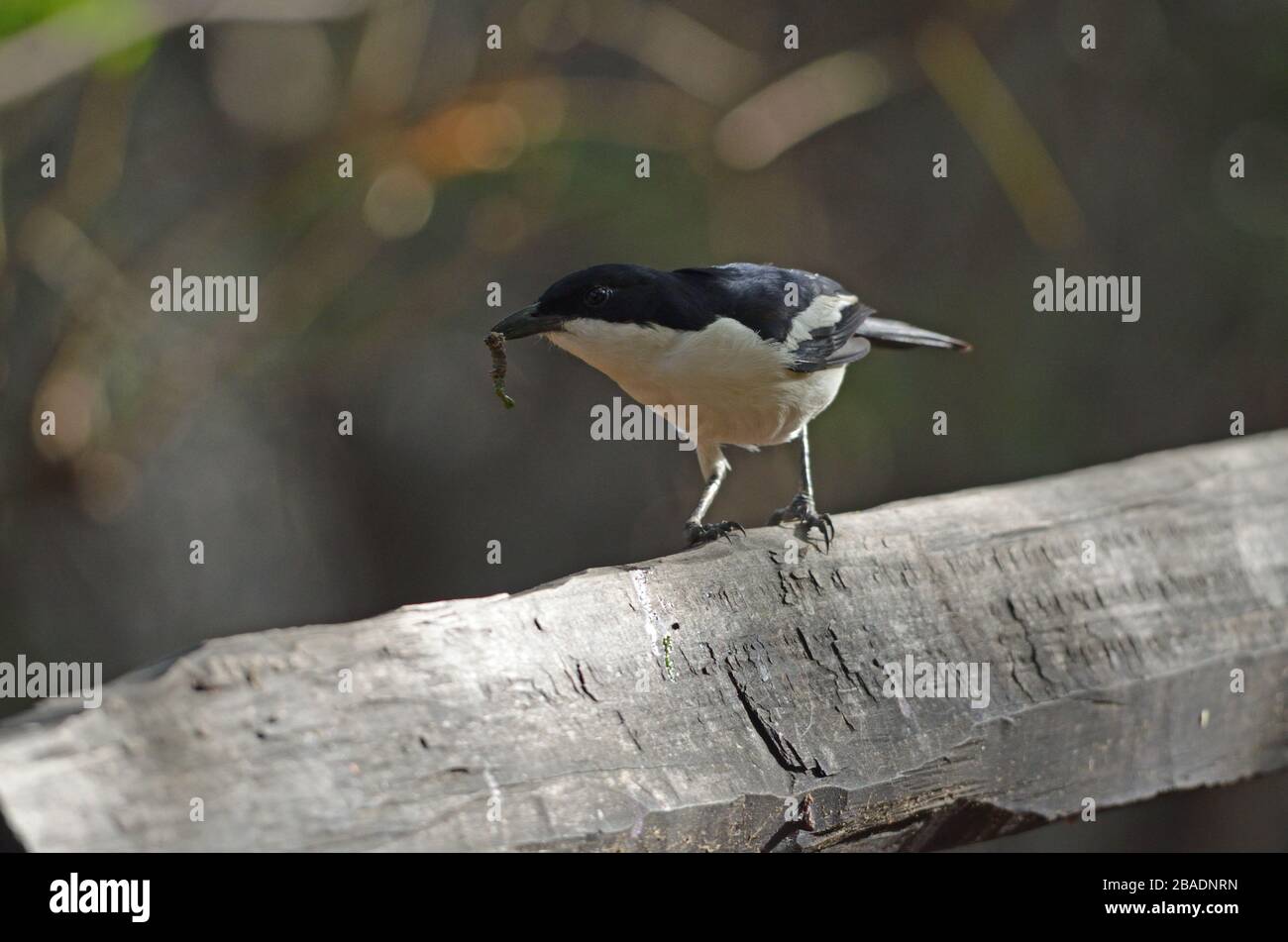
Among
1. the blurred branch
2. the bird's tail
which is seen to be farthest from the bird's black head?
the blurred branch

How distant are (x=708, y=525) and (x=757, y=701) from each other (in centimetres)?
103

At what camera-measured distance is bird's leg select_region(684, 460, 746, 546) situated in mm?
2861

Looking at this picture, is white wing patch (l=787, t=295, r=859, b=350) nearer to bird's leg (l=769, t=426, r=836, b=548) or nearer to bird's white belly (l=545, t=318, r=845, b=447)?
bird's white belly (l=545, t=318, r=845, b=447)

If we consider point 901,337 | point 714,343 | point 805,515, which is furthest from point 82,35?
point 901,337

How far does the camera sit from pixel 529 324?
294 cm

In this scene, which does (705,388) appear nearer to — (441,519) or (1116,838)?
(441,519)

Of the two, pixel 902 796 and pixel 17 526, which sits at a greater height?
pixel 17 526

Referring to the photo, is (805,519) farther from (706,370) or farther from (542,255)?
(542,255)

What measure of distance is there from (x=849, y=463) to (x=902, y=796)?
3.70 meters

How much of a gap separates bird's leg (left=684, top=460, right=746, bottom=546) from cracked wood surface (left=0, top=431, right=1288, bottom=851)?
263mm

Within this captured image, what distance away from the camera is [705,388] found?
3113 mm
